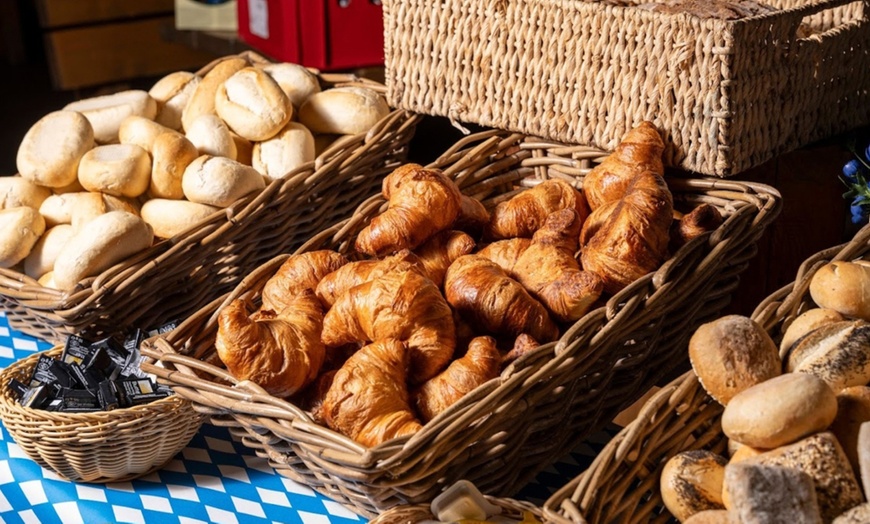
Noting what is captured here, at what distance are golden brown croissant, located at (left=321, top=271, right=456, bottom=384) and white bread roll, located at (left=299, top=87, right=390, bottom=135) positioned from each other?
0.73 metres

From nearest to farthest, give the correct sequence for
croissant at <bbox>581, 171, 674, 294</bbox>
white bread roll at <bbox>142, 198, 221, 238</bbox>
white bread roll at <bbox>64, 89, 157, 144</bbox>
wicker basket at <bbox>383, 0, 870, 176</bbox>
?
1. croissant at <bbox>581, 171, 674, 294</bbox>
2. wicker basket at <bbox>383, 0, 870, 176</bbox>
3. white bread roll at <bbox>142, 198, 221, 238</bbox>
4. white bread roll at <bbox>64, 89, 157, 144</bbox>

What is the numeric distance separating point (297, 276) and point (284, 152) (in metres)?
0.52

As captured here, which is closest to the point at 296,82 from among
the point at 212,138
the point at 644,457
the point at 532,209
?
the point at 212,138

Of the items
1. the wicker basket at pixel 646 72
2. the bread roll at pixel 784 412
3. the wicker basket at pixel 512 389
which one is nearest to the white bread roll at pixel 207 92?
the wicker basket at pixel 646 72

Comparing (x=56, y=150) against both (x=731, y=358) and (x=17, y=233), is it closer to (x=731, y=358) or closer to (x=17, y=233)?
(x=17, y=233)

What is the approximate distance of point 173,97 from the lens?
2035 millimetres

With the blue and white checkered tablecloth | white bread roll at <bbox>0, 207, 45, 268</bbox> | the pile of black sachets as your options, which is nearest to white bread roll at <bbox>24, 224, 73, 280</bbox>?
white bread roll at <bbox>0, 207, 45, 268</bbox>

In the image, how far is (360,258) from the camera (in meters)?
1.49

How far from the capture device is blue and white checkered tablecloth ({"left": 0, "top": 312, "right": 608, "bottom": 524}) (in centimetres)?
130

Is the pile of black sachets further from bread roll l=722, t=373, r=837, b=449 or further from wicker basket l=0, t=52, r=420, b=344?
bread roll l=722, t=373, r=837, b=449

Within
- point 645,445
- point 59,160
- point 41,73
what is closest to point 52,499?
point 59,160

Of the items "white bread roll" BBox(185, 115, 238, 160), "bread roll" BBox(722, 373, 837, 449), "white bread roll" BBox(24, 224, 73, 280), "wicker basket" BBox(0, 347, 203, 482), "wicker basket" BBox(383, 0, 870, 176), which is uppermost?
"wicker basket" BBox(383, 0, 870, 176)

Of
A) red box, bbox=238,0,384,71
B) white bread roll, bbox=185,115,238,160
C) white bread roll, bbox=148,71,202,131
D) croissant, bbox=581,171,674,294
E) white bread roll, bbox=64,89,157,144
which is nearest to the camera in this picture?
croissant, bbox=581,171,674,294

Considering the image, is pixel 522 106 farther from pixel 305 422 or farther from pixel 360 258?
pixel 305 422
